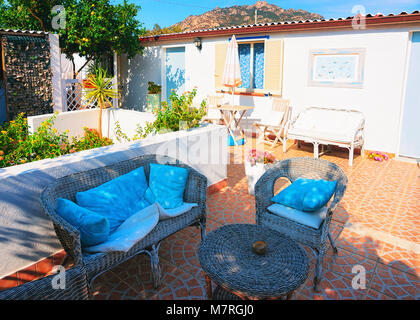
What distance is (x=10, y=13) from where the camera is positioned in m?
10.2

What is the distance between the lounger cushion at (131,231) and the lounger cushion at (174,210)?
47mm

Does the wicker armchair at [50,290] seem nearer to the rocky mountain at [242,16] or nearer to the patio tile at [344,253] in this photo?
the patio tile at [344,253]

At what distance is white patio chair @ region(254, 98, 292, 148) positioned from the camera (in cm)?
835

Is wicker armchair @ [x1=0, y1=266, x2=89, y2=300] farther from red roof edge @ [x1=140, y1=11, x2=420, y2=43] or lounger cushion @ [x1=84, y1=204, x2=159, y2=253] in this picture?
red roof edge @ [x1=140, y1=11, x2=420, y2=43]

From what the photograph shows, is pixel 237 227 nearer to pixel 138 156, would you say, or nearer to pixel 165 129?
pixel 138 156

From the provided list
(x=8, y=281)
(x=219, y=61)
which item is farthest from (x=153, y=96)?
(x=8, y=281)

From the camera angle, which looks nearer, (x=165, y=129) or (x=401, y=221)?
(x=401, y=221)

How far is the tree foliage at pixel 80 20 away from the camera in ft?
32.9

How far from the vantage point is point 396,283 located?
315cm

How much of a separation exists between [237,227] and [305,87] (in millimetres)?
6257

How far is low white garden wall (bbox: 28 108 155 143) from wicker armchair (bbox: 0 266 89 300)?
4.57 metres

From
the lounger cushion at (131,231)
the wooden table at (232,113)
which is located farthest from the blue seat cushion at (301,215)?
the wooden table at (232,113)

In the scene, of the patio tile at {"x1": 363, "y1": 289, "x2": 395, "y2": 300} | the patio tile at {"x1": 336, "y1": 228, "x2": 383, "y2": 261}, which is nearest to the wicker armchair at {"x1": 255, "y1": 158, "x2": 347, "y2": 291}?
the patio tile at {"x1": 336, "y1": 228, "x2": 383, "y2": 261}
